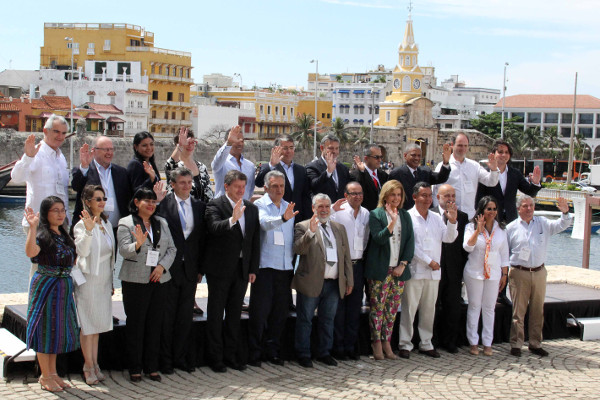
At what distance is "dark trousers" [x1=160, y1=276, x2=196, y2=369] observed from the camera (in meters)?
6.28

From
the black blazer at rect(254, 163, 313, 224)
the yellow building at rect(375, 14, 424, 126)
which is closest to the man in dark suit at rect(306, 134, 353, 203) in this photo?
the black blazer at rect(254, 163, 313, 224)

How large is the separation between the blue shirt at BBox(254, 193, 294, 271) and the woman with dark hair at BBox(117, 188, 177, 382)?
89cm

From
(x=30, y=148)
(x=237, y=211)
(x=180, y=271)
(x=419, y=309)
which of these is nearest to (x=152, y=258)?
(x=180, y=271)

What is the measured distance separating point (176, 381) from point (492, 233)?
3428 mm

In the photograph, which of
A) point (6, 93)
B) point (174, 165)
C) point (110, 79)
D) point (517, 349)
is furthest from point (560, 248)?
point (6, 93)

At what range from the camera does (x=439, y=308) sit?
7.84 metres

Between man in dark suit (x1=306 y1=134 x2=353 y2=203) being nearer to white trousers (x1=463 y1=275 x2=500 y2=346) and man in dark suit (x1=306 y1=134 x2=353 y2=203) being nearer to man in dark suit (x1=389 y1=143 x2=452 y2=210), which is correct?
man in dark suit (x1=389 y1=143 x2=452 y2=210)

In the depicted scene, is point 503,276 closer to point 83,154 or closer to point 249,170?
point 249,170

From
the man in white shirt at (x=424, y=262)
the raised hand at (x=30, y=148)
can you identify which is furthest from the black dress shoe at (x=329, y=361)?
the raised hand at (x=30, y=148)

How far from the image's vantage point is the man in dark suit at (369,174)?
7.70 meters

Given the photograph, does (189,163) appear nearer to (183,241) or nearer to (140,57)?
(183,241)

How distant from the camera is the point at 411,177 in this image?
25.9 ft

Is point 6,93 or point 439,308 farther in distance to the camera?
point 6,93

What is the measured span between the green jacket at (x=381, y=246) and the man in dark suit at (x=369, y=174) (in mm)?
761
